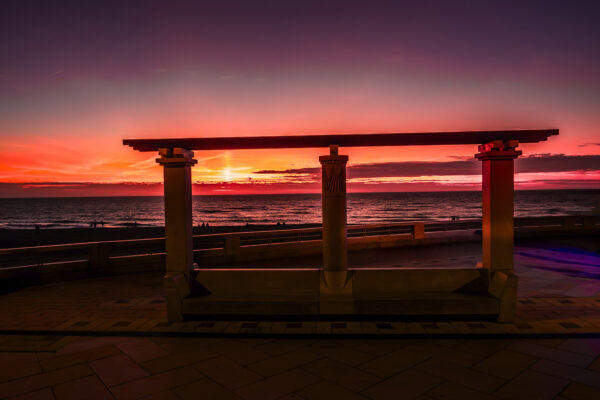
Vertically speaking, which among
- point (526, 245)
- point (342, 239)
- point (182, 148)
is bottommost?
point (526, 245)

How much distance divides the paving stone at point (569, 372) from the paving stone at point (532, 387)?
0.14 metres

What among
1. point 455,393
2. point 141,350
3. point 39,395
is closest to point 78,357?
point 141,350

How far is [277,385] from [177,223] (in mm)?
3506

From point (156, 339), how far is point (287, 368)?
237cm

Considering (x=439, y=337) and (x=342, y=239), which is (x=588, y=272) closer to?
(x=439, y=337)

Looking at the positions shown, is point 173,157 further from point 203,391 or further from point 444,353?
point 444,353

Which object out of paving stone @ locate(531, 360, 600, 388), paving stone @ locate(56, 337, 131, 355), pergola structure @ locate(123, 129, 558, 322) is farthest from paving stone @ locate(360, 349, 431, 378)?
paving stone @ locate(56, 337, 131, 355)

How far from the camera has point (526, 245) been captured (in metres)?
15.8

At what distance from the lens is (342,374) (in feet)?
14.4

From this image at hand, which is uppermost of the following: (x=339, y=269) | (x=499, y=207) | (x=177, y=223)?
(x=499, y=207)

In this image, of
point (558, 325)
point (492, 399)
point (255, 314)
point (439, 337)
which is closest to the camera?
point (492, 399)

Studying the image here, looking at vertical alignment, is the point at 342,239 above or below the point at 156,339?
above

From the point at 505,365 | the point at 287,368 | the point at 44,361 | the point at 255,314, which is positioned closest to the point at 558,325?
the point at 505,365

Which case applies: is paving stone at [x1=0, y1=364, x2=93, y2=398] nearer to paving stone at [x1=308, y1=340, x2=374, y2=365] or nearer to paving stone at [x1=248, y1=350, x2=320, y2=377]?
paving stone at [x1=248, y1=350, x2=320, y2=377]
